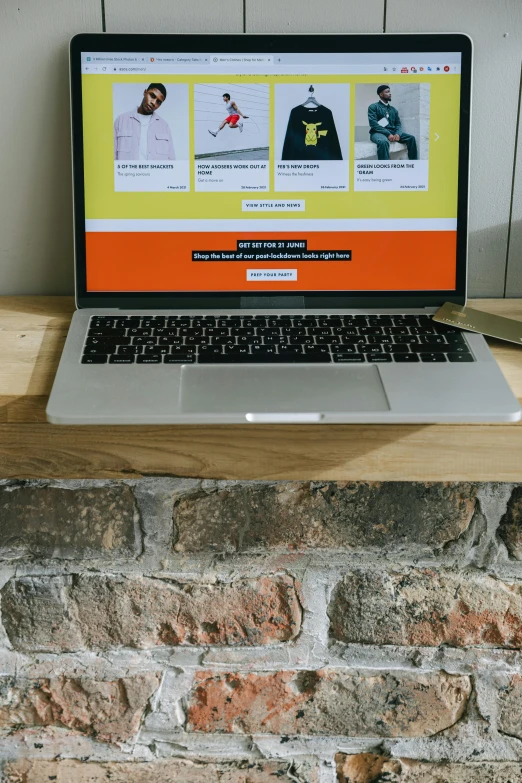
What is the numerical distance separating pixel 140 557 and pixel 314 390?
0.33 meters

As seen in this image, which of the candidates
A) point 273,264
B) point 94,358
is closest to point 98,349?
point 94,358

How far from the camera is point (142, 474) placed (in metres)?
0.72

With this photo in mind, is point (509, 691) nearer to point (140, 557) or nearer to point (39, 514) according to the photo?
point (140, 557)

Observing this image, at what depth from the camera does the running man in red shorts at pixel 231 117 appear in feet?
2.94

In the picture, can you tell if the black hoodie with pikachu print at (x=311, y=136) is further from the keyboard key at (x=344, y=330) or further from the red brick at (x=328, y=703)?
the red brick at (x=328, y=703)

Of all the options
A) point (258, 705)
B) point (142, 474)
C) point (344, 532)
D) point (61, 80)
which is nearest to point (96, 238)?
point (61, 80)

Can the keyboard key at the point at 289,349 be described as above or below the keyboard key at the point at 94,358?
above

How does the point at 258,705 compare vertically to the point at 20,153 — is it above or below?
below

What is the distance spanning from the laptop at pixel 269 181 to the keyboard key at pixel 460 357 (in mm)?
67

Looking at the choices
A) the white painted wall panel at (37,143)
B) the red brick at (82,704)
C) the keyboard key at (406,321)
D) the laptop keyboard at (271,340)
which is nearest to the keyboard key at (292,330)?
the laptop keyboard at (271,340)

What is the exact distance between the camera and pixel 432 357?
30.6 inches

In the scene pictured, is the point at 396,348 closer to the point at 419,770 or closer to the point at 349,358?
the point at 349,358

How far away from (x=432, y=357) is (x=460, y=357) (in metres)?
0.03

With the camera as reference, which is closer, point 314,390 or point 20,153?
point 314,390
